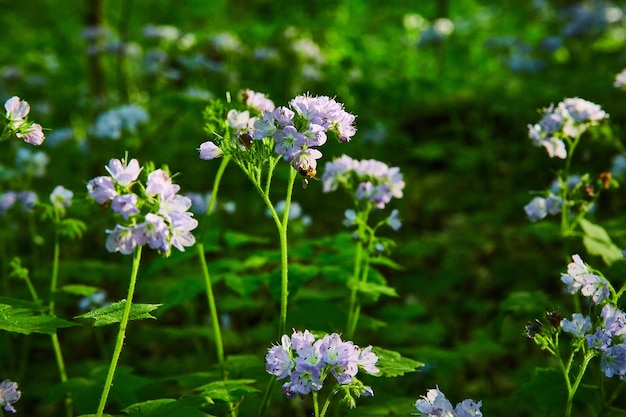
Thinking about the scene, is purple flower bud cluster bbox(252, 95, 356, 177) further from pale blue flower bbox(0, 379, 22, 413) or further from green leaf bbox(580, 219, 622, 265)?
green leaf bbox(580, 219, 622, 265)

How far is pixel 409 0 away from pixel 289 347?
1015cm

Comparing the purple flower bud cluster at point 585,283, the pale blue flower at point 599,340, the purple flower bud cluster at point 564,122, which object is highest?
the purple flower bud cluster at point 564,122

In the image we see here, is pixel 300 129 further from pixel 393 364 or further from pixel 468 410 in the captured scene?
pixel 468 410

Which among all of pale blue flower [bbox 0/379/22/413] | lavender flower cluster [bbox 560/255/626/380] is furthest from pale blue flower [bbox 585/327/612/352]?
pale blue flower [bbox 0/379/22/413]

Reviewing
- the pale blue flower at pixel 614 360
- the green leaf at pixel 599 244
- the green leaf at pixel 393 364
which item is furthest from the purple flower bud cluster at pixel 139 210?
the green leaf at pixel 599 244

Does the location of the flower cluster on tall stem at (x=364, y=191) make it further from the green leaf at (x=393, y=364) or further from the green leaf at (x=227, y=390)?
the green leaf at (x=227, y=390)

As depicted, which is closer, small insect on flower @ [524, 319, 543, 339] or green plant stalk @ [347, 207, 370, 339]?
small insect on flower @ [524, 319, 543, 339]

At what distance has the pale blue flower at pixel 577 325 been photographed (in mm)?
1915

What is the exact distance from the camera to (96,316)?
1.79 meters

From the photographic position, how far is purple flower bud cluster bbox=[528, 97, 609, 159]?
276 cm

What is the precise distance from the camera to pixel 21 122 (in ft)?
6.74

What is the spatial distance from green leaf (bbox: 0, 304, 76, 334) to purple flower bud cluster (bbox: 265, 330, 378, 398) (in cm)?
59

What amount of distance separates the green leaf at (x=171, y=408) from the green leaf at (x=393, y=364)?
0.54 metres

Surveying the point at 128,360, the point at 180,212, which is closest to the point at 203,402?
the point at 180,212
